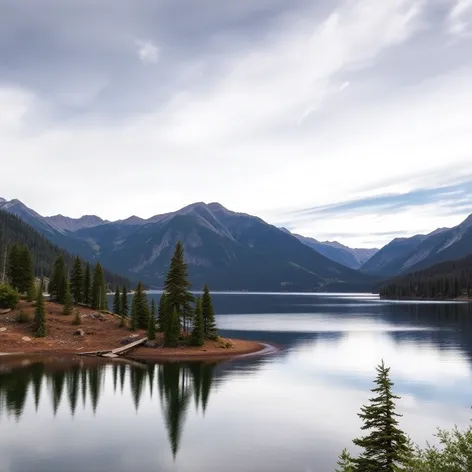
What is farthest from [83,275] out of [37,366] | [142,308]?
[37,366]

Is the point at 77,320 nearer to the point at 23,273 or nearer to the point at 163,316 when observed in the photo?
the point at 163,316

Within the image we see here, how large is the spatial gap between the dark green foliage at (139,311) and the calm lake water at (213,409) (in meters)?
24.1

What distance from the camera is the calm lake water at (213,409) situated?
37.1 metres

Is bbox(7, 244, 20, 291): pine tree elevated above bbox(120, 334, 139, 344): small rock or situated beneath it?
elevated above

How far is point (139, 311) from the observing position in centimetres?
11038

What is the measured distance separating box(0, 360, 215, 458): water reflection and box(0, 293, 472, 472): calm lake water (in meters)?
0.16

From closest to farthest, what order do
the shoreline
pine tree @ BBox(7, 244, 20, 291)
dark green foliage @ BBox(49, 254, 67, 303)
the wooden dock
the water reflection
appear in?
the water reflection < the wooden dock < the shoreline < dark green foliage @ BBox(49, 254, 67, 303) < pine tree @ BBox(7, 244, 20, 291)

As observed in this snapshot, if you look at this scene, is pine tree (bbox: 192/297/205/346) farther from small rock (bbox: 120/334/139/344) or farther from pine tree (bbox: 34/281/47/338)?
pine tree (bbox: 34/281/47/338)

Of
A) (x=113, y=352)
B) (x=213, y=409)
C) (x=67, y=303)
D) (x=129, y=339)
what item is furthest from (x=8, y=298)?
(x=213, y=409)

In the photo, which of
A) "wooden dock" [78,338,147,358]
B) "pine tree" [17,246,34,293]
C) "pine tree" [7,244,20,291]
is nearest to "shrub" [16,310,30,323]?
"wooden dock" [78,338,147,358]

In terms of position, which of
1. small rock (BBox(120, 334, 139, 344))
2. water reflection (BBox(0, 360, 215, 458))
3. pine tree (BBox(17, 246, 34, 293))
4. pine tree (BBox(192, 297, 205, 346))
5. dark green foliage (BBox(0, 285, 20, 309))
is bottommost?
water reflection (BBox(0, 360, 215, 458))

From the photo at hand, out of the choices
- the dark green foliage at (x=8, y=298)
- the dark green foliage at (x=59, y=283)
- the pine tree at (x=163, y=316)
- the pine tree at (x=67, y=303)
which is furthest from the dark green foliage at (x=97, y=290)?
the pine tree at (x=163, y=316)

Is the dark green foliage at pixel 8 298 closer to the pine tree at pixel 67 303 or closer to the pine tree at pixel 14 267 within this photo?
the pine tree at pixel 67 303

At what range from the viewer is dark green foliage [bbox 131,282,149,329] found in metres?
108
